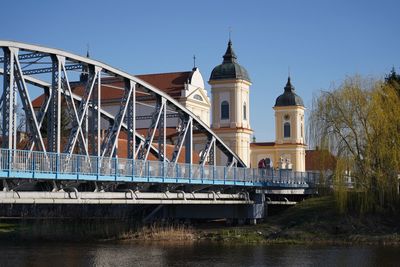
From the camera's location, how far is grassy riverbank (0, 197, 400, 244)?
155ft

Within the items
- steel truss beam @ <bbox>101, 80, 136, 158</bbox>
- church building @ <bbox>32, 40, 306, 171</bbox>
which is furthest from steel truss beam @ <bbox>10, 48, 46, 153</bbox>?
church building @ <bbox>32, 40, 306, 171</bbox>

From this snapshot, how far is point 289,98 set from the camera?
115938 millimetres

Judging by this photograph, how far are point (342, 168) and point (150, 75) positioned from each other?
5164 cm

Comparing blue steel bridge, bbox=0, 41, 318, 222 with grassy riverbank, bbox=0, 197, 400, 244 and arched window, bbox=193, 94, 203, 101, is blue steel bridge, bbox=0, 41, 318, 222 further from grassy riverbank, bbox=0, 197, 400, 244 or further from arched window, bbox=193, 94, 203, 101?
arched window, bbox=193, 94, 203, 101

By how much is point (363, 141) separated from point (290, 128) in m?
64.9

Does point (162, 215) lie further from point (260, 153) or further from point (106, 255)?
point (260, 153)

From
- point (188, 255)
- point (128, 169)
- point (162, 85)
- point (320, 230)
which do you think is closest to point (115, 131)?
point (128, 169)

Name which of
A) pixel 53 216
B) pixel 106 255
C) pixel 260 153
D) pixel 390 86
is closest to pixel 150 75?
pixel 260 153

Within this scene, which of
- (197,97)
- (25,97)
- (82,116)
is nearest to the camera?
(25,97)

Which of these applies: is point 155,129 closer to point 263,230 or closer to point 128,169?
point 128,169

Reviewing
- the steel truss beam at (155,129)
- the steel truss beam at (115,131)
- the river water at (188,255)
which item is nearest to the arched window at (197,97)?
the steel truss beam at (155,129)

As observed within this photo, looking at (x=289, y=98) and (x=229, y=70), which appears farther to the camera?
(x=289, y=98)

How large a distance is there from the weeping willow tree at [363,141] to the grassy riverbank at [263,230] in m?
1.38

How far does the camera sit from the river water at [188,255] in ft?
117
